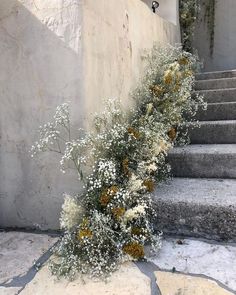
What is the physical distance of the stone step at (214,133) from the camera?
262 centimetres

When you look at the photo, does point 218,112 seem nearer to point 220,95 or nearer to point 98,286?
point 220,95

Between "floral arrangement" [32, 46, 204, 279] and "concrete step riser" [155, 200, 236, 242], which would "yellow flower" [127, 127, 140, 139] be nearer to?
"floral arrangement" [32, 46, 204, 279]

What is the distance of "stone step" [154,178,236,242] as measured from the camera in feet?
5.62

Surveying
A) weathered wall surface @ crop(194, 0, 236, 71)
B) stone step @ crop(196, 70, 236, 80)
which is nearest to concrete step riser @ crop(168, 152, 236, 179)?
stone step @ crop(196, 70, 236, 80)

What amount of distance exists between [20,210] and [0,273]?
525mm

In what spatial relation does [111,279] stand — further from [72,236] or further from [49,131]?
[49,131]

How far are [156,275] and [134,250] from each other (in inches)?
6.3

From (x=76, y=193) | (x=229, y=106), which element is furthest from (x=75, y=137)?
(x=229, y=106)

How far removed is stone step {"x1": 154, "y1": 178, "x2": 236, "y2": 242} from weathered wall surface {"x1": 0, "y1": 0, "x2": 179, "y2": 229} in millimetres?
569

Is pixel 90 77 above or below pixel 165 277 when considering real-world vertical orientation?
above

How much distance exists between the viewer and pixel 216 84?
364 centimetres

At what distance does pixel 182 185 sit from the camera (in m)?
2.11

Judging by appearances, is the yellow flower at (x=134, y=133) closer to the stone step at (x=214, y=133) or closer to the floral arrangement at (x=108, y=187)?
the floral arrangement at (x=108, y=187)

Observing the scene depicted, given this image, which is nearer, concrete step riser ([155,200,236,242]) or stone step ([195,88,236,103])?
concrete step riser ([155,200,236,242])
